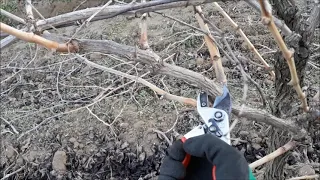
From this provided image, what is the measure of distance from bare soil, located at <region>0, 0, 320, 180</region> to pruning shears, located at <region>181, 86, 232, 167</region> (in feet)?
2.23

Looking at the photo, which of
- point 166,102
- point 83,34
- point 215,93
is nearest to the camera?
point 215,93

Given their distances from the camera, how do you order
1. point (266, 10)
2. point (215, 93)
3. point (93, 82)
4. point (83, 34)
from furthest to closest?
point (83, 34) → point (93, 82) → point (215, 93) → point (266, 10)

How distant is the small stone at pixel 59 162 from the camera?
87.2 inches

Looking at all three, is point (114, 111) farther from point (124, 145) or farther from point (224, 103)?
point (224, 103)

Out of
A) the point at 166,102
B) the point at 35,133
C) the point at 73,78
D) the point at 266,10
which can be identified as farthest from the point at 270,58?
the point at 266,10

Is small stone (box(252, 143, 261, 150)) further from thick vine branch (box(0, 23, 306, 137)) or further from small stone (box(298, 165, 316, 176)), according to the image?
thick vine branch (box(0, 23, 306, 137))

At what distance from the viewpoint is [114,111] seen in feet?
7.76

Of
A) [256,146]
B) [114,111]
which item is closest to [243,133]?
[256,146]

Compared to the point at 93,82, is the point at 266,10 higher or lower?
higher

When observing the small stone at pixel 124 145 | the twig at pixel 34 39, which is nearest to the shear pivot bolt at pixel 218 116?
the twig at pixel 34 39

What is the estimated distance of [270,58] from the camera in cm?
244

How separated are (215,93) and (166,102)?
106cm

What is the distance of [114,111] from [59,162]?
0.35 m

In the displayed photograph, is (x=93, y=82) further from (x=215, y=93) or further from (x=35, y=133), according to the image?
(x=215, y=93)
